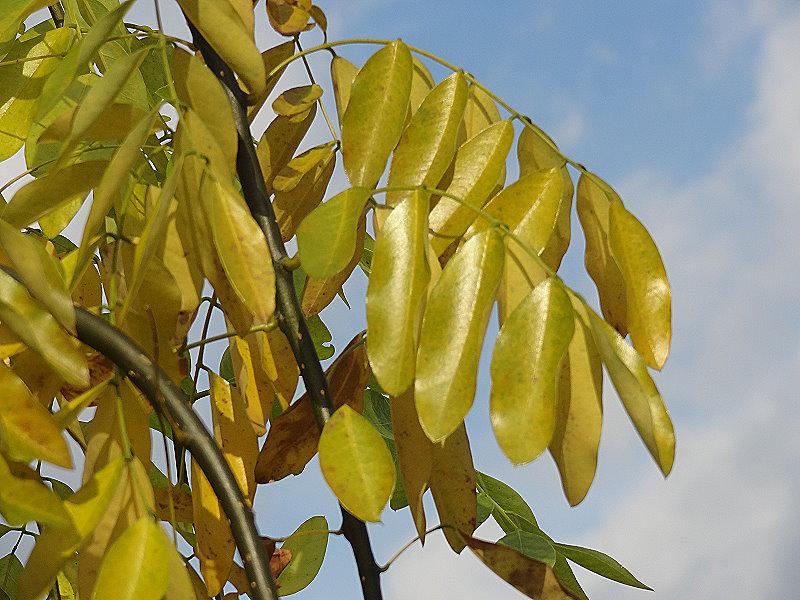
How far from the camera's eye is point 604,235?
83 centimetres

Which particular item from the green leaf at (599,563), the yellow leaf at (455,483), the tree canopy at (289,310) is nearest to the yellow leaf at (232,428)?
the tree canopy at (289,310)

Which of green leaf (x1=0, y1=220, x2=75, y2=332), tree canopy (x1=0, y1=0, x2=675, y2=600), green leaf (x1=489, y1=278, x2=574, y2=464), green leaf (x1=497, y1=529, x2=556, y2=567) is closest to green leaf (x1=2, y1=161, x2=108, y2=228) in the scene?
tree canopy (x1=0, y1=0, x2=675, y2=600)

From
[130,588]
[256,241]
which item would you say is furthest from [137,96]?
[130,588]

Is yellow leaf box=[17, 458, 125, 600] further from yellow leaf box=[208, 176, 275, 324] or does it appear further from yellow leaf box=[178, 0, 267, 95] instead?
yellow leaf box=[178, 0, 267, 95]

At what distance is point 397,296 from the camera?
626 millimetres

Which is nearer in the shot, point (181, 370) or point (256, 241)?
point (256, 241)

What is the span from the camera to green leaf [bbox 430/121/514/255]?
2.46 feet

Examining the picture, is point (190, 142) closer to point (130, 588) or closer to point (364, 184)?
point (364, 184)

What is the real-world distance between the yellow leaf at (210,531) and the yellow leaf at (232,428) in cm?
4

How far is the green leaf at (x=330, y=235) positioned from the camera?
646 mm

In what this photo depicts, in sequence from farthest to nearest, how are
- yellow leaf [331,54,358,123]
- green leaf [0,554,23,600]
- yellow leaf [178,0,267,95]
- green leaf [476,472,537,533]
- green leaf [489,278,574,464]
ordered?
green leaf [0,554,23,600] → green leaf [476,472,537,533] → yellow leaf [331,54,358,123] → yellow leaf [178,0,267,95] → green leaf [489,278,574,464]

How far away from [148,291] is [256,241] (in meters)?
0.12

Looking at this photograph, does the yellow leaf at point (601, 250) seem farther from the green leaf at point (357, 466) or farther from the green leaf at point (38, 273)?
the green leaf at point (38, 273)

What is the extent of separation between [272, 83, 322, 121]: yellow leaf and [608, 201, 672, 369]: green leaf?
1.07 feet
